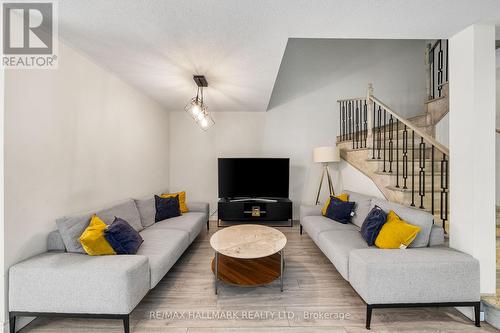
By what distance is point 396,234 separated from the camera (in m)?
2.11

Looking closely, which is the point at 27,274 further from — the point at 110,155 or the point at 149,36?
the point at 149,36

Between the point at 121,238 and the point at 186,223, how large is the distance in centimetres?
114

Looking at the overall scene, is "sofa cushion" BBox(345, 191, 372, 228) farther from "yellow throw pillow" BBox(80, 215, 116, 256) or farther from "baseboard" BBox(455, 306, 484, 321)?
"yellow throw pillow" BBox(80, 215, 116, 256)

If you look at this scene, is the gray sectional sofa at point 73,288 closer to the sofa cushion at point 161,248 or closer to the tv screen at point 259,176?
the sofa cushion at point 161,248

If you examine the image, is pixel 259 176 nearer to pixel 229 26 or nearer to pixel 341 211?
pixel 341 211

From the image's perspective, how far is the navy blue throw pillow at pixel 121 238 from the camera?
6.56 ft

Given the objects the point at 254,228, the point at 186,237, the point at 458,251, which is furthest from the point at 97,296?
the point at 458,251

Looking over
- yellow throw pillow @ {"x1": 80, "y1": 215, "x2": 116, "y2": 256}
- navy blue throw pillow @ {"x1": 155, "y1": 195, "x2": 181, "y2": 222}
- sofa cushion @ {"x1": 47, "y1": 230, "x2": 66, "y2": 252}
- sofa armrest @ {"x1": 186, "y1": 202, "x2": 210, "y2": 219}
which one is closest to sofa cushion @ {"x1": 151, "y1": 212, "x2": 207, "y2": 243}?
navy blue throw pillow @ {"x1": 155, "y1": 195, "x2": 181, "y2": 222}

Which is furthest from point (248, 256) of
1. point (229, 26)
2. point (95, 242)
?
point (229, 26)

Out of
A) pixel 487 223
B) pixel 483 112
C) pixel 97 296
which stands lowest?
pixel 97 296

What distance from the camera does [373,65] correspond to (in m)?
4.72

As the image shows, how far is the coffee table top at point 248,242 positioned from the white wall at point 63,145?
59.5 inches

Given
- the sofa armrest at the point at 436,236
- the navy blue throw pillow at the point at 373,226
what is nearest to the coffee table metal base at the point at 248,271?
the navy blue throw pillow at the point at 373,226

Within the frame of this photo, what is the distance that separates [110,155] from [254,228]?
211 cm
